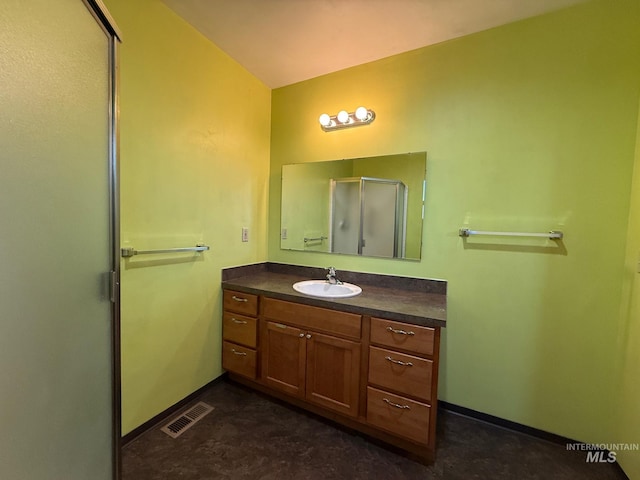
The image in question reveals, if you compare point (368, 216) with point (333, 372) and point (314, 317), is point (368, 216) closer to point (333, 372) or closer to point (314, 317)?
point (314, 317)

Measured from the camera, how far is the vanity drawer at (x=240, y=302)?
1961 mm

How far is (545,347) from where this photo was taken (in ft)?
5.34

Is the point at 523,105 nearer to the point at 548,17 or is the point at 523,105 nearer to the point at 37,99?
the point at 548,17

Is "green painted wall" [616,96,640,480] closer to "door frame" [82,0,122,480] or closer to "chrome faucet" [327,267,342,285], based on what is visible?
"chrome faucet" [327,267,342,285]

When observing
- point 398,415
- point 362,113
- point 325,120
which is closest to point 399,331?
point 398,415

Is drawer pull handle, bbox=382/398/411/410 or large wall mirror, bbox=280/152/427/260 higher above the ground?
large wall mirror, bbox=280/152/427/260

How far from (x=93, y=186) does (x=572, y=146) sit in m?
2.27

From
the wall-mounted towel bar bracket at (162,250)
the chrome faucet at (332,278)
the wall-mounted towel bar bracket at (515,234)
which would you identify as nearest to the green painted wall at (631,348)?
the wall-mounted towel bar bracket at (515,234)

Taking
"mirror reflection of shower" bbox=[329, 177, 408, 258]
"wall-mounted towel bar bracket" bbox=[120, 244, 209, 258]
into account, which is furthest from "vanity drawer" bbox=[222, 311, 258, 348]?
"mirror reflection of shower" bbox=[329, 177, 408, 258]

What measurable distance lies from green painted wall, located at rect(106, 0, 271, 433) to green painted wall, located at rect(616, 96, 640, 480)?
7.78 ft

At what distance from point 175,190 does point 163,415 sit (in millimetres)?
1416

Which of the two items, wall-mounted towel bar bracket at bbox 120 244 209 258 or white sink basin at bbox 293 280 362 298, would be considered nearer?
wall-mounted towel bar bracket at bbox 120 244 209 258

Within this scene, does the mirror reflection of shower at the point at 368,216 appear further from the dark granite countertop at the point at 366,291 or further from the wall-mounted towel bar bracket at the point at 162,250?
the wall-mounted towel bar bracket at the point at 162,250

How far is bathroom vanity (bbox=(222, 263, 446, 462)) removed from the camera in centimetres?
145
